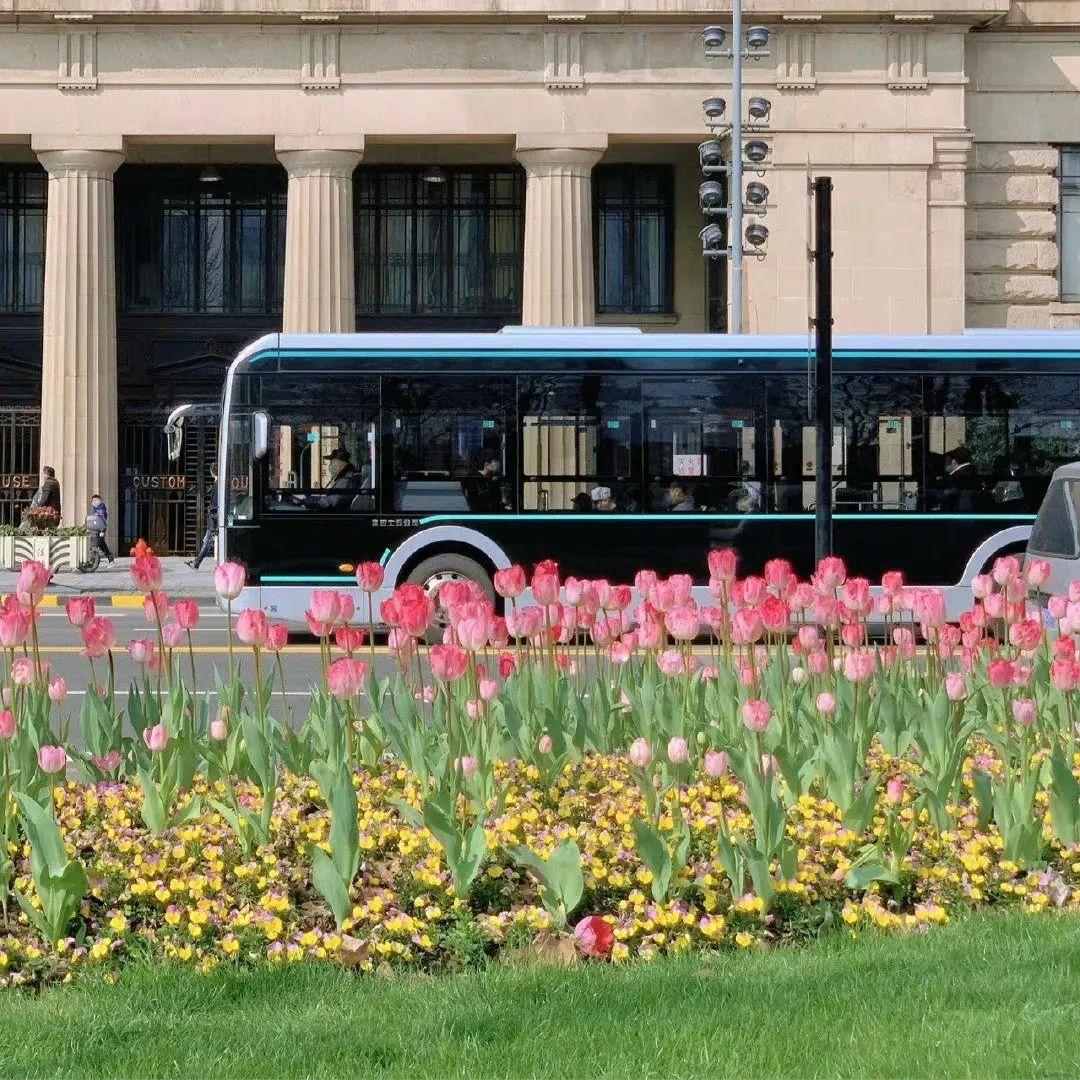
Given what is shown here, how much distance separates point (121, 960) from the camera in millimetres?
6238

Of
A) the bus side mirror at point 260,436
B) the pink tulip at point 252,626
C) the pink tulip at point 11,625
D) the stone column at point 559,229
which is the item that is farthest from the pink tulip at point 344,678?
the stone column at point 559,229

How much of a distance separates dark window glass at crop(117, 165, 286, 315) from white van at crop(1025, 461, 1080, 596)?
25550 mm

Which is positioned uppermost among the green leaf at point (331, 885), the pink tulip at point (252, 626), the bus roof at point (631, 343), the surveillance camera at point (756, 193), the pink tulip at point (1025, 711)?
the surveillance camera at point (756, 193)

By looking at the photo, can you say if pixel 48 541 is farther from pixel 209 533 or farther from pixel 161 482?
pixel 161 482

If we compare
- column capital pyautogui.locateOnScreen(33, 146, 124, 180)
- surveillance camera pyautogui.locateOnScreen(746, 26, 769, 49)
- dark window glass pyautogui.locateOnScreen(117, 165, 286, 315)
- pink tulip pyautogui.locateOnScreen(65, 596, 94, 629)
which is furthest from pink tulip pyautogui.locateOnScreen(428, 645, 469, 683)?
dark window glass pyautogui.locateOnScreen(117, 165, 286, 315)

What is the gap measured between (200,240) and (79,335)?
554 centimetres

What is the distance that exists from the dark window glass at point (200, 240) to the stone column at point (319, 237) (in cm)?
435

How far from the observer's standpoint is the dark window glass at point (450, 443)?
20.5 m

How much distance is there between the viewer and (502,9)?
34.3m

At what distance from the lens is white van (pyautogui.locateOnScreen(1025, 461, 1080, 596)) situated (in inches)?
595

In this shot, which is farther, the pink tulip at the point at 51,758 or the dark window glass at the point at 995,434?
the dark window glass at the point at 995,434

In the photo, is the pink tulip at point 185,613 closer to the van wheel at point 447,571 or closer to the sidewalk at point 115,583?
the van wheel at point 447,571

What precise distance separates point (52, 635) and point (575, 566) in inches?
241

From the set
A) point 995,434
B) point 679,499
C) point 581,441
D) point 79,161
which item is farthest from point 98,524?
point 995,434
